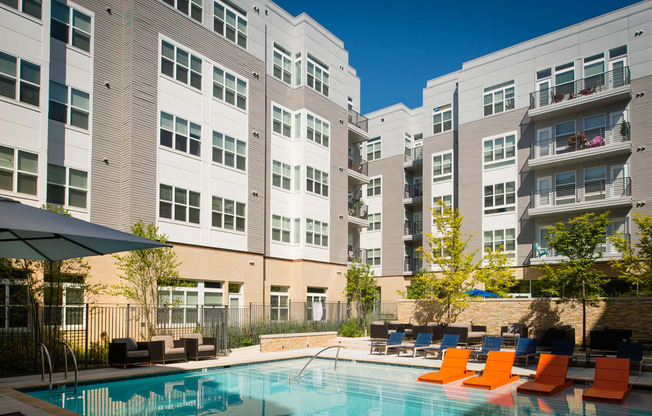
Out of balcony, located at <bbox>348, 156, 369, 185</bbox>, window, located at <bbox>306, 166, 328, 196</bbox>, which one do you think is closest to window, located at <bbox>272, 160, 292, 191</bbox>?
window, located at <bbox>306, 166, 328, 196</bbox>

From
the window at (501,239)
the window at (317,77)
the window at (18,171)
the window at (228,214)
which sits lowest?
the window at (501,239)

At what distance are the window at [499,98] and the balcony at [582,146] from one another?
3.56 metres

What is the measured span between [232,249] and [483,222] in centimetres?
1702

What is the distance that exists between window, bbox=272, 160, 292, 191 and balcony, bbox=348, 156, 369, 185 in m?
6.43

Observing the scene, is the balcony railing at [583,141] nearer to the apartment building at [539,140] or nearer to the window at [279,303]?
the apartment building at [539,140]

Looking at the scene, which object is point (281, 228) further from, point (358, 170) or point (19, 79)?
point (19, 79)

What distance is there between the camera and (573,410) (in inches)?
400

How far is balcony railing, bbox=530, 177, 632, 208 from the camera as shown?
27.8 meters

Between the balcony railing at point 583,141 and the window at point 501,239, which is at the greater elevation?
the balcony railing at point 583,141

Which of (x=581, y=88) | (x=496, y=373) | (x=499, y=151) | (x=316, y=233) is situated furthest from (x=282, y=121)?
(x=496, y=373)

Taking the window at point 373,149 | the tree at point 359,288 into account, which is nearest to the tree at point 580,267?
the tree at point 359,288

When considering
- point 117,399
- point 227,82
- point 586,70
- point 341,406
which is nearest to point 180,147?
point 227,82

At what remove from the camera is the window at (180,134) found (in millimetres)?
22625

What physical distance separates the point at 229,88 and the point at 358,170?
12952 millimetres
